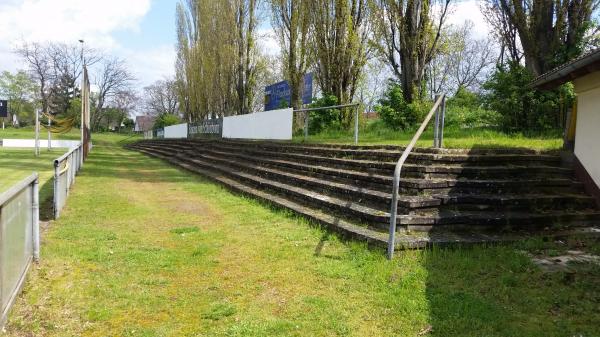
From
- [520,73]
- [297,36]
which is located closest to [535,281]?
[520,73]

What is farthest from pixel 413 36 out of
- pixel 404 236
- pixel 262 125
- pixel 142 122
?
pixel 142 122

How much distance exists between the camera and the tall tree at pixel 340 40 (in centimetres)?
1606

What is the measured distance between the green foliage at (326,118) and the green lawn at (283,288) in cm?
953

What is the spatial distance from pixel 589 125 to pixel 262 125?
11.1 metres

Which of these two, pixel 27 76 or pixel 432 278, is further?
pixel 27 76

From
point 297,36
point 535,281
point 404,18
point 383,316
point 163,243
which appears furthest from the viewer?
point 297,36

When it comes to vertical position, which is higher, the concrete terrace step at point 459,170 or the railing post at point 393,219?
the concrete terrace step at point 459,170

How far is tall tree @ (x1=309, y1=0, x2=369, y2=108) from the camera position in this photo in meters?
16.1

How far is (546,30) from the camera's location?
11352mm

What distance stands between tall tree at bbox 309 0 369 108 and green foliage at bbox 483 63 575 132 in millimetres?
5856

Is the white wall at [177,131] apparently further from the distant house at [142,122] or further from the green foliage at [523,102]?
the distant house at [142,122]

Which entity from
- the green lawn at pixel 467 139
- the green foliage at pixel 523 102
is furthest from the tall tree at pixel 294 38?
the green foliage at pixel 523 102

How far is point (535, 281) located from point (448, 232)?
1349mm

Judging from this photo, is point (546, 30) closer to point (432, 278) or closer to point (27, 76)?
point (432, 278)
